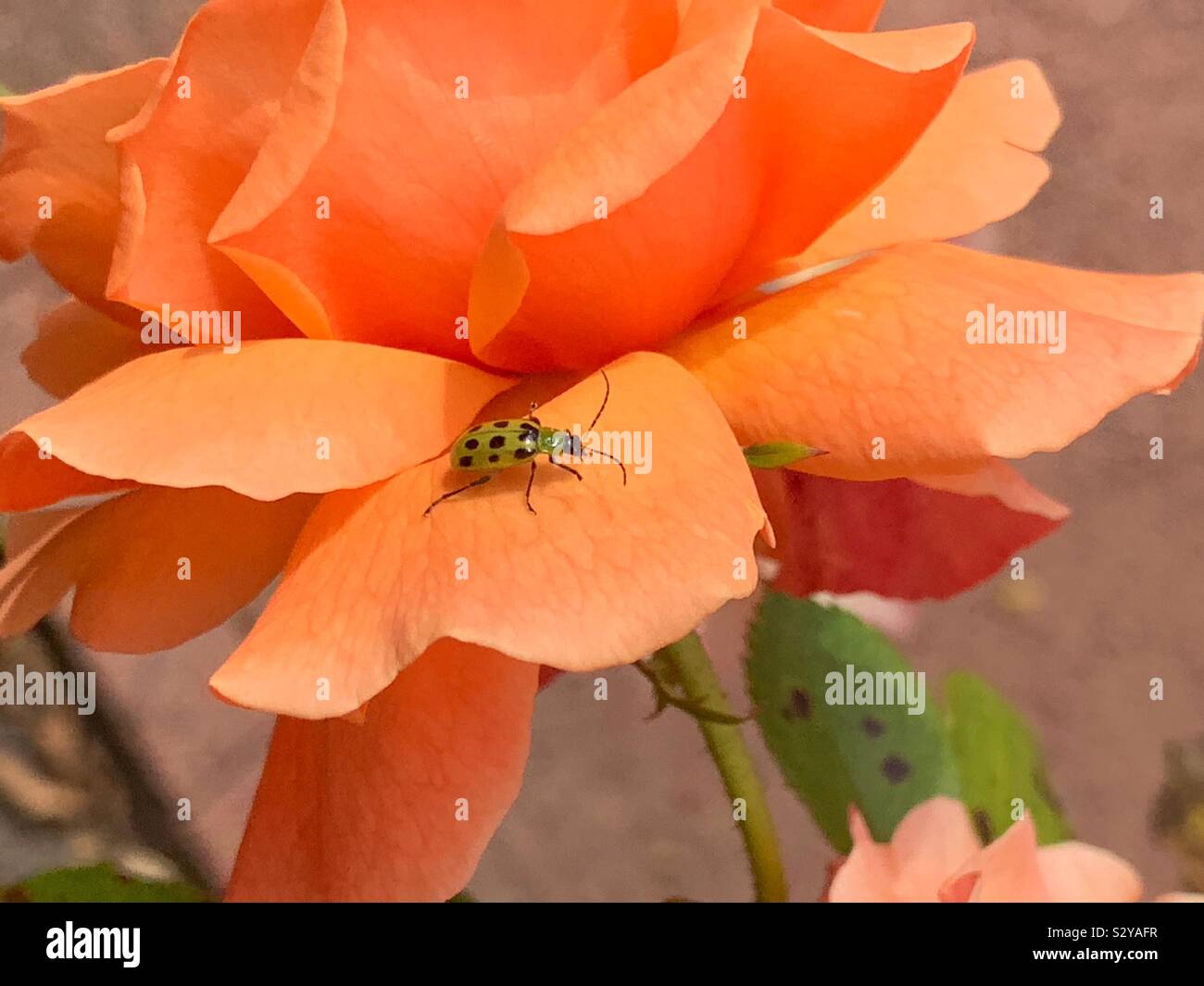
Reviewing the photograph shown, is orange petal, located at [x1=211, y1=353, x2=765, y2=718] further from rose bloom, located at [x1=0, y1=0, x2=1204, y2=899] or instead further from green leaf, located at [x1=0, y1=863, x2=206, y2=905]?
green leaf, located at [x1=0, y1=863, x2=206, y2=905]

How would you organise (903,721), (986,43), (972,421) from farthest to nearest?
(986,43)
(903,721)
(972,421)

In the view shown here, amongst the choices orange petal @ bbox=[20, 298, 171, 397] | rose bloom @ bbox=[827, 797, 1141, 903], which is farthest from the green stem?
orange petal @ bbox=[20, 298, 171, 397]

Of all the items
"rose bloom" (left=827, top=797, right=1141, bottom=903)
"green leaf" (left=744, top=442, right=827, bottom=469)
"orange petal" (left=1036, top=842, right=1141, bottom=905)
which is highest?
"green leaf" (left=744, top=442, right=827, bottom=469)

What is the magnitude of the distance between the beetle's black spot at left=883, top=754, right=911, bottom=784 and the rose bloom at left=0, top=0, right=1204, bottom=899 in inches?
3.8

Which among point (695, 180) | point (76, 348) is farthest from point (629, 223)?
point (76, 348)

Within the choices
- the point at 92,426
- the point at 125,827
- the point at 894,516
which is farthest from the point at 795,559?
the point at 125,827

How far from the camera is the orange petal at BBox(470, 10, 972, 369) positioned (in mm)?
107

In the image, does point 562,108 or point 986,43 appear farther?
point 986,43

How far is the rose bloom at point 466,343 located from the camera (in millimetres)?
105

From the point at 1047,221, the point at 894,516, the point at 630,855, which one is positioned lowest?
the point at 630,855

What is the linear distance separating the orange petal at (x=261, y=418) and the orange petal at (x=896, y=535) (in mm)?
81

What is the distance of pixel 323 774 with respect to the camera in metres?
0.14
